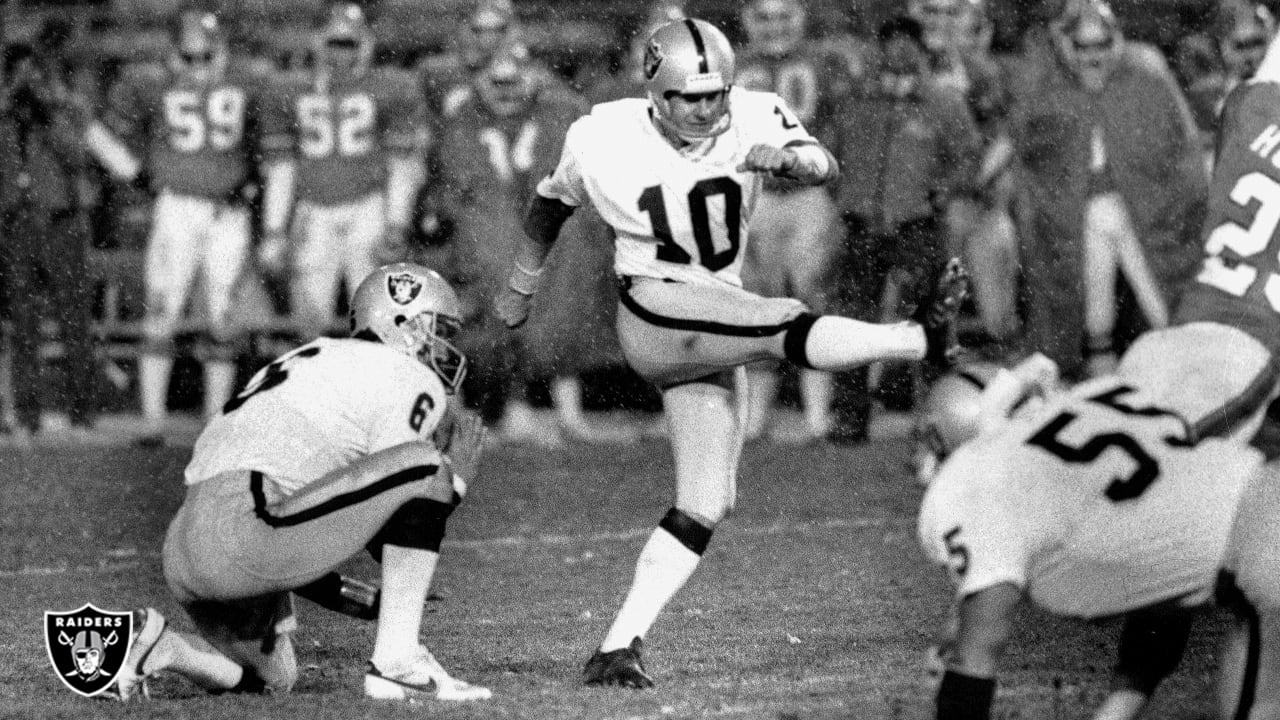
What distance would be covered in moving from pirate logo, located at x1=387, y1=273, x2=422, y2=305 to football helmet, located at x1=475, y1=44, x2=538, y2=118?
19.0 ft

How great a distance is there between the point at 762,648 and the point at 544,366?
18.7ft

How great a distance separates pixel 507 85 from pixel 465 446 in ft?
20.1

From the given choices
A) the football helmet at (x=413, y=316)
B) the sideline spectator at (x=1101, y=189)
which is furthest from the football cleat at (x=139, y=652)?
the sideline spectator at (x=1101, y=189)

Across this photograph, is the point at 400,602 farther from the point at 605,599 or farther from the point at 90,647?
the point at 605,599

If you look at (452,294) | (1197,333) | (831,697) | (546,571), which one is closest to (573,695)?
(831,697)

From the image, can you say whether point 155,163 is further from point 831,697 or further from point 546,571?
point 831,697

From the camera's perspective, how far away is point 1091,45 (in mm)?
11062

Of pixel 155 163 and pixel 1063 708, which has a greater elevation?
pixel 1063 708

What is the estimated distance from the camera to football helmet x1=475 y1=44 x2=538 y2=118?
12.0 meters

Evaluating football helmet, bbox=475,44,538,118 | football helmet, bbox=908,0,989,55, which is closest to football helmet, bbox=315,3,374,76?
football helmet, bbox=475,44,538,118

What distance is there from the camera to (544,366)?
40.0 ft

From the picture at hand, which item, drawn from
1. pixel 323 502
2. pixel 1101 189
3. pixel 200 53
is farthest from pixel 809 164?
pixel 200 53

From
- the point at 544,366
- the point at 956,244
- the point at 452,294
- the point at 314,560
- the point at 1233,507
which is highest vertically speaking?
the point at 1233,507

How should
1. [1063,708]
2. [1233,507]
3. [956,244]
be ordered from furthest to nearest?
1. [956,244]
2. [1063,708]
3. [1233,507]
